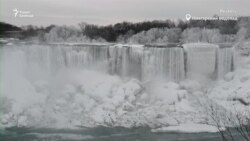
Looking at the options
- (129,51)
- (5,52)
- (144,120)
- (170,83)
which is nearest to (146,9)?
(129,51)

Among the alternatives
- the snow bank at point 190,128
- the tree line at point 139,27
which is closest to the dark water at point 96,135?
the snow bank at point 190,128

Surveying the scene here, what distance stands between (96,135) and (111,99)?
0.23 m

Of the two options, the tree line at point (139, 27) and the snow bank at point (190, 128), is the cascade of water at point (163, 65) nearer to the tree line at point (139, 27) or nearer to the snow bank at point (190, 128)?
the tree line at point (139, 27)

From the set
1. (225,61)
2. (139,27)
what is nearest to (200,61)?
(225,61)

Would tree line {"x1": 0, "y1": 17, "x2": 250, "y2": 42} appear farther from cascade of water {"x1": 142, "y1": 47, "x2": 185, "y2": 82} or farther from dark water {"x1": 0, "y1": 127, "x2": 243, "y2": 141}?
dark water {"x1": 0, "y1": 127, "x2": 243, "y2": 141}

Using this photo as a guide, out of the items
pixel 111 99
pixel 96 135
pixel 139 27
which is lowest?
pixel 96 135

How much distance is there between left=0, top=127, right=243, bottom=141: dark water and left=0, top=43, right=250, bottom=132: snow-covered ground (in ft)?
0.11

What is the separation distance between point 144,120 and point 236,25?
2.64 feet

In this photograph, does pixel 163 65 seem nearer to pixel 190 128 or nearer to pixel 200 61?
pixel 200 61

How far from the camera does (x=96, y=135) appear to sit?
9.32ft

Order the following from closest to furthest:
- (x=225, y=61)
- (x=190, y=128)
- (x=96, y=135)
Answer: (x=96, y=135), (x=190, y=128), (x=225, y=61)

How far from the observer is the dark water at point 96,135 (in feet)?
8.95

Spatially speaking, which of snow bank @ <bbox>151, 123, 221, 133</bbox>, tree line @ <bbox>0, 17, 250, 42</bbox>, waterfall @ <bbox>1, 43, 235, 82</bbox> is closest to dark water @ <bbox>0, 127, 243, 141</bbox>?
snow bank @ <bbox>151, 123, 221, 133</bbox>

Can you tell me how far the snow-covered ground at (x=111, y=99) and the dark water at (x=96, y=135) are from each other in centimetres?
3
